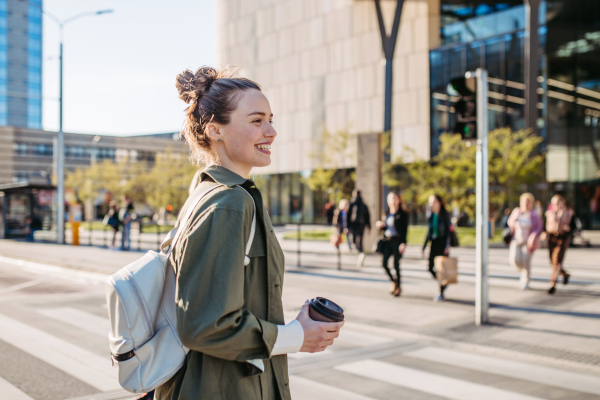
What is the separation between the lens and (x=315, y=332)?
5.56ft

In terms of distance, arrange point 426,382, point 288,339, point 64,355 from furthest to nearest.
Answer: point 64,355 → point 426,382 → point 288,339

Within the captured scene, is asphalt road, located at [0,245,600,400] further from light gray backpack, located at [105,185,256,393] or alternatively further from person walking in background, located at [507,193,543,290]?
light gray backpack, located at [105,185,256,393]

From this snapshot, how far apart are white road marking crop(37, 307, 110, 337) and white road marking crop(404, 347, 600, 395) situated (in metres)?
4.05

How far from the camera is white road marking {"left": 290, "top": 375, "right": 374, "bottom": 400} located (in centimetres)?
466

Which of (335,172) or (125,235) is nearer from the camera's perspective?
(125,235)

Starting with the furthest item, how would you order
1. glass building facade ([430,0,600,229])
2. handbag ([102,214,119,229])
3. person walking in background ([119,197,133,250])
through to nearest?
glass building facade ([430,0,600,229]) → handbag ([102,214,119,229]) → person walking in background ([119,197,133,250])

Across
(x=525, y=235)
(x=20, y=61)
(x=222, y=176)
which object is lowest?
(x=525, y=235)

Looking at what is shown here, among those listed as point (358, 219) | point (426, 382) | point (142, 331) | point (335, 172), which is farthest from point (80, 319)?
point (335, 172)

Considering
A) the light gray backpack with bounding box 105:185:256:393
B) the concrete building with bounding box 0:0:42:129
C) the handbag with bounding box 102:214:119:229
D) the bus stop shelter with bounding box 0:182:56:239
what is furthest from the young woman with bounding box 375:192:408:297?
the concrete building with bounding box 0:0:42:129

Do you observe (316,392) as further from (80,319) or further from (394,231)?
(394,231)

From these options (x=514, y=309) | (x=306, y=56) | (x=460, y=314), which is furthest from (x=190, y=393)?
(x=306, y=56)

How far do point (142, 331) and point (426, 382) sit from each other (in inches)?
163

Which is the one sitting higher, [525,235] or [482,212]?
[482,212]

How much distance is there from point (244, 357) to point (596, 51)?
32.6 m
